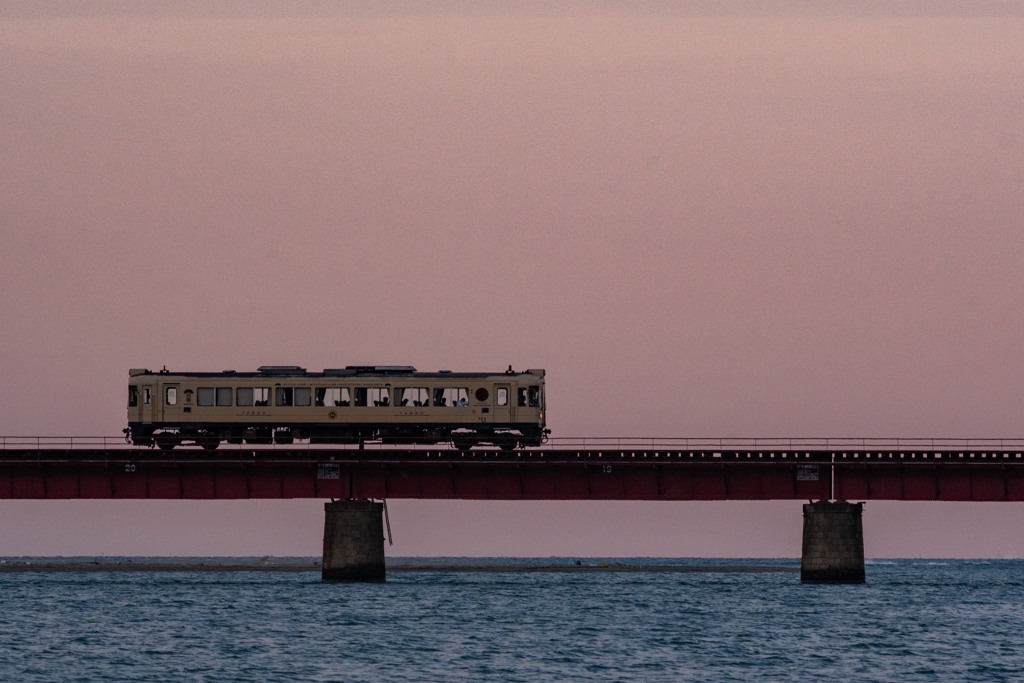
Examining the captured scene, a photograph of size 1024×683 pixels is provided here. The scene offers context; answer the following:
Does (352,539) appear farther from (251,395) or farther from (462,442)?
(251,395)

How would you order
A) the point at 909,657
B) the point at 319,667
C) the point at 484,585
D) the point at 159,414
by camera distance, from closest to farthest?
the point at 319,667
the point at 909,657
the point at 159,414
the point at 484,585

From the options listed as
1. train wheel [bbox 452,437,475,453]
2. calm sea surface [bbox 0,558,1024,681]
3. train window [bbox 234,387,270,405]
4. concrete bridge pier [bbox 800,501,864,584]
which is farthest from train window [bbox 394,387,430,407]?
concrete bridge pier [bbox 800,501,864,584]

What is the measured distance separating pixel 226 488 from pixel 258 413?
498 cm

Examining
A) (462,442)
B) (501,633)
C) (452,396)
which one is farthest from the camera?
(462,442)

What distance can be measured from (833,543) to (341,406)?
26.8 m

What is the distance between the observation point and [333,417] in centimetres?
9469

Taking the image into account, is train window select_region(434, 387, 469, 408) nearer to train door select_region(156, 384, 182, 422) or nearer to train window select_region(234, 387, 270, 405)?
train window select_region(234, 387, 270, 405)

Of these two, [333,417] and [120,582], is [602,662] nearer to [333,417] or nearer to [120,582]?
[333,417]

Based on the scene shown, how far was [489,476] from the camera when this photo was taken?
318ft

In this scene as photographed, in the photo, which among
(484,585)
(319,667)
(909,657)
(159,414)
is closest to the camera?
(319,667)

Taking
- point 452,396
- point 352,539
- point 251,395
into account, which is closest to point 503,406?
point 452,396

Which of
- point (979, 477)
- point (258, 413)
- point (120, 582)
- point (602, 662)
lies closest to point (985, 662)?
point (602, 662)

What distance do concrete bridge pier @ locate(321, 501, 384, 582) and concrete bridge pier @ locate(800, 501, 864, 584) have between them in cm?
2237

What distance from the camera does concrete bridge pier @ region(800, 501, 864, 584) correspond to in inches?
3903
